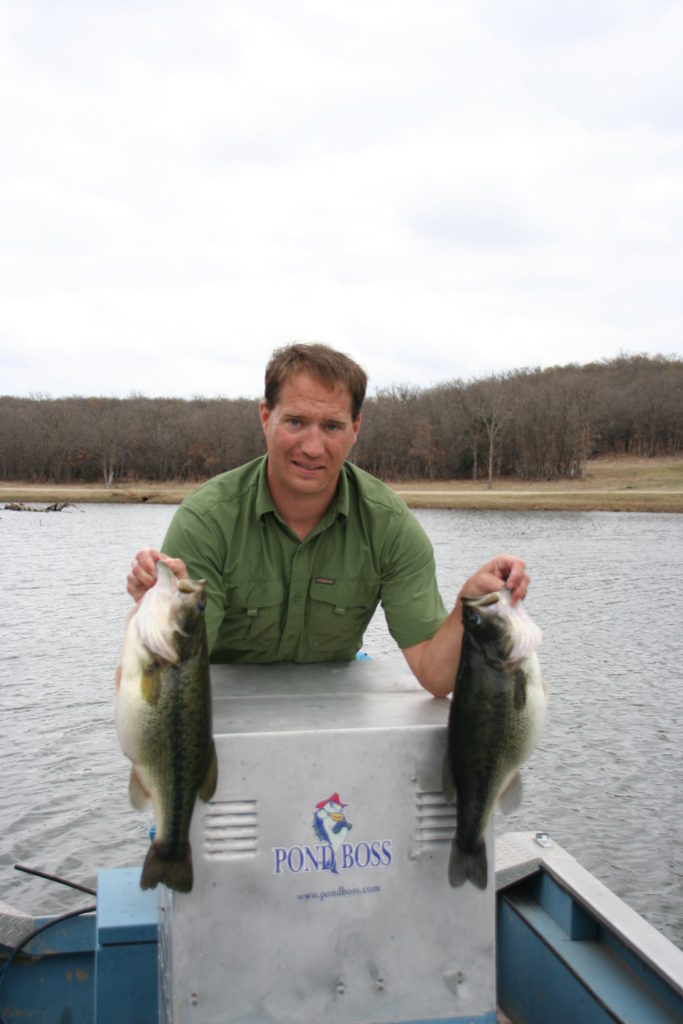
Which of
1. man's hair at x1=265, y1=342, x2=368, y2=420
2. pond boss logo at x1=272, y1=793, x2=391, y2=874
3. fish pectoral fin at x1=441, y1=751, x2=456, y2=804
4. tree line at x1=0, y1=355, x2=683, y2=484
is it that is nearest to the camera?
pond boss logo at x1=272, y1=793, x2=391, y2=874

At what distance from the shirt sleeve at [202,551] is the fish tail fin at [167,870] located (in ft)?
3.24

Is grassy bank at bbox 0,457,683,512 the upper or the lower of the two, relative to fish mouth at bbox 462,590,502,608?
lower

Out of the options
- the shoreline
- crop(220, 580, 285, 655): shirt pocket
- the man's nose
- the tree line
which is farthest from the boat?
the tree line

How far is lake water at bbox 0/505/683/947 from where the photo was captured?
25.2 ft

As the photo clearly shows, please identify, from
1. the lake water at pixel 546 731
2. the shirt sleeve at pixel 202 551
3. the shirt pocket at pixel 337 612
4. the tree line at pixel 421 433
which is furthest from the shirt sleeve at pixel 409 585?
the tree line at pixel 421 433

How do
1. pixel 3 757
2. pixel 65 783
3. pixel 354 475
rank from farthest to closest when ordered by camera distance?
1. pixel 3 757
2. pixel 65 783
3. pixel 354 475

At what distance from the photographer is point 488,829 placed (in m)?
2.88

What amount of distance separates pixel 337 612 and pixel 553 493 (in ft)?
204

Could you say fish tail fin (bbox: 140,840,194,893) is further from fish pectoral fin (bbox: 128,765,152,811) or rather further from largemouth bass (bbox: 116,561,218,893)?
fish pectoral fin (bbox: 128,765,152,811)

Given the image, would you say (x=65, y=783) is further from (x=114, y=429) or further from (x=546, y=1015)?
(x=114, y=429)

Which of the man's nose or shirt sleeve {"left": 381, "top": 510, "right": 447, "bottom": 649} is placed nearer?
the man's nose

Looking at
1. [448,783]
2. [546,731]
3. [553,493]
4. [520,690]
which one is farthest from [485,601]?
[553,493]

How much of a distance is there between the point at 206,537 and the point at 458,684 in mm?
1220

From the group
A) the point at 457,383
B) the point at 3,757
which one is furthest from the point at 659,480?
the point at 3,757
